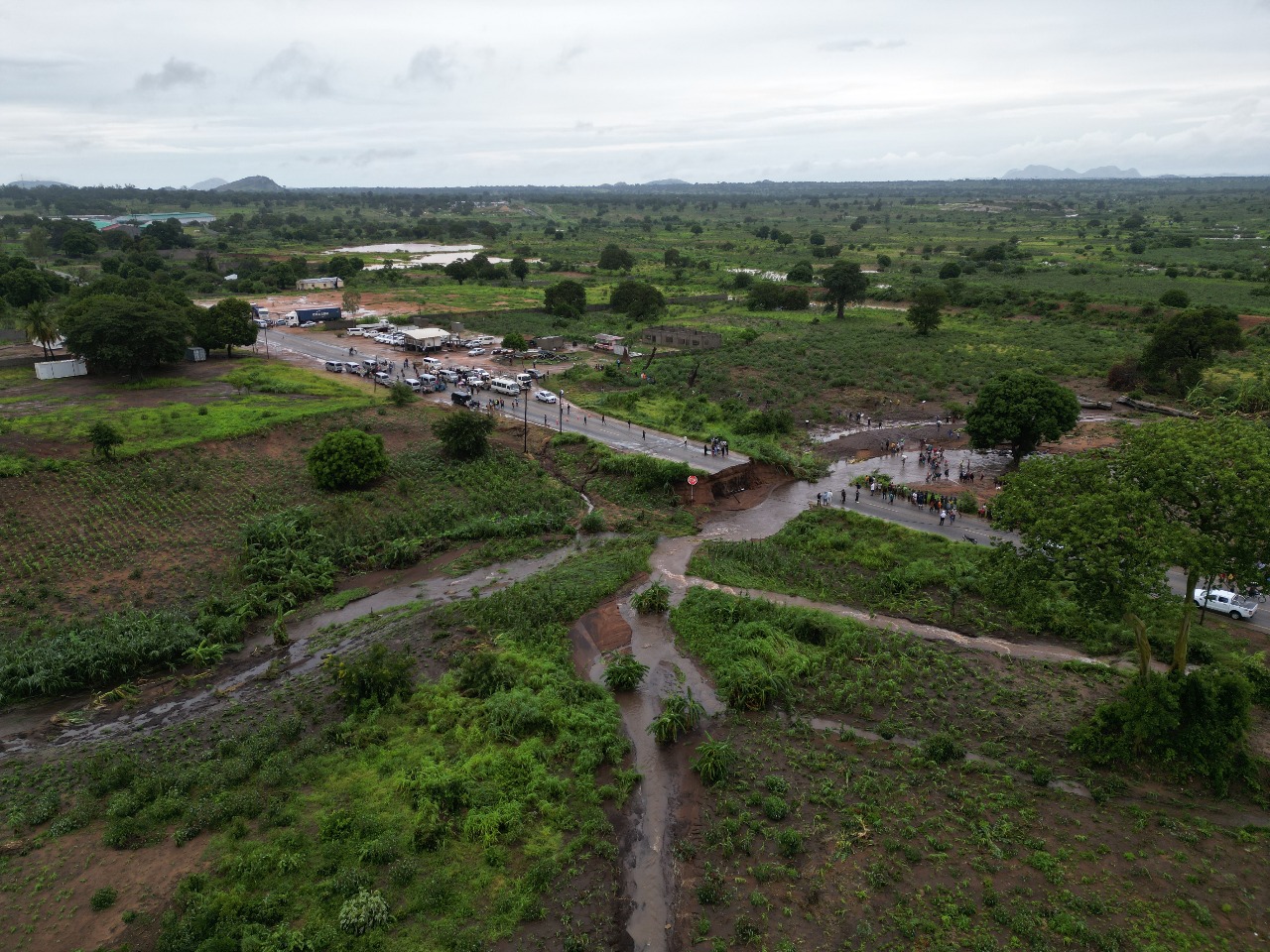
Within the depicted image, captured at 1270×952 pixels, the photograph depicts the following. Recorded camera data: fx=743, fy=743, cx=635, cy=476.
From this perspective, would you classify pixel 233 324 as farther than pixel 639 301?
No

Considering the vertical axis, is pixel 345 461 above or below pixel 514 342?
below

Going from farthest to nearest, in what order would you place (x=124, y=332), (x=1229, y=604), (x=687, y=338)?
(x=687, y=338)
(x=124, y=332)
(x=1229, y=604)

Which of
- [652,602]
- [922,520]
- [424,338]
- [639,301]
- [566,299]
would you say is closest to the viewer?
[652,602]

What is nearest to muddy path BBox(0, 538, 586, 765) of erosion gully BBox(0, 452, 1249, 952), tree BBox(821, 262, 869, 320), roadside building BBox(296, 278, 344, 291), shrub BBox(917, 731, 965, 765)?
erosion gully BBox(0, 452, 1249, 952)

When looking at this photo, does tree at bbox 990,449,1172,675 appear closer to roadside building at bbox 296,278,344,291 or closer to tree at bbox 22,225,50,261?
roadside building at bbox 296,278,344,291

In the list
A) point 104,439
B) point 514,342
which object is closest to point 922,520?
point 514,342

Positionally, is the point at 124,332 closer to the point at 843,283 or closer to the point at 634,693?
the point at 634,693

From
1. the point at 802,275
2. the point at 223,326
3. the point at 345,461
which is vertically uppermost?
the point at 802,275
